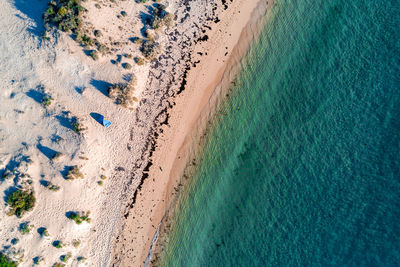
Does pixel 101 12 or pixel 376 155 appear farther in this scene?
pixel 376 155

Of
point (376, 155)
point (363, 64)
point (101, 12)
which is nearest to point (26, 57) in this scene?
point (101, 12)

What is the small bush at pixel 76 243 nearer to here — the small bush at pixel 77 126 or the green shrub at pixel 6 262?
the green shrub at pixel 6 262

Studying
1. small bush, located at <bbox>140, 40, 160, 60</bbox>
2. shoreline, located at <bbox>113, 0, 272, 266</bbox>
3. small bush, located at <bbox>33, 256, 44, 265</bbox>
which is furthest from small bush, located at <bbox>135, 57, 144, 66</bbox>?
small bush, located at <bbox>33, 256, 44, 265</bbox>

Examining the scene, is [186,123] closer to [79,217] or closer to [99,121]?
[99,121]

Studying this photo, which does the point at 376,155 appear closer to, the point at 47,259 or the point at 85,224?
the point at 85,224

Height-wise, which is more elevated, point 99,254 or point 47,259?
point 99,254

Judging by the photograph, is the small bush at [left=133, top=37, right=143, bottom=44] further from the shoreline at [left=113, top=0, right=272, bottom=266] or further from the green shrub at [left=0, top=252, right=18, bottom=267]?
the green shrub at [left=0, top=252, right=18, bottom=267]

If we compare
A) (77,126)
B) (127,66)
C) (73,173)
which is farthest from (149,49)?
(73,173)

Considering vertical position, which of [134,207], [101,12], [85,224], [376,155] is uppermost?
[376,155]
